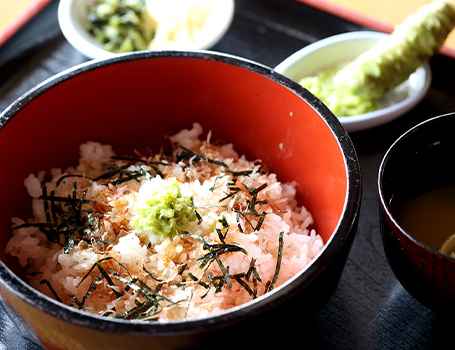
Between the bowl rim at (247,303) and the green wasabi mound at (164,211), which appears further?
the green wasabi mound at (164,211)

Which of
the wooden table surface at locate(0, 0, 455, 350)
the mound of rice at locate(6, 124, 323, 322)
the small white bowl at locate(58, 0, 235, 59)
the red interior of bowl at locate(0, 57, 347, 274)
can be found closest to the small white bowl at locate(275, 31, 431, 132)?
the wooden table surface at locate(0, 0, 455, 350)

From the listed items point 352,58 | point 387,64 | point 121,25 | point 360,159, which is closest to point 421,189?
point 360,159

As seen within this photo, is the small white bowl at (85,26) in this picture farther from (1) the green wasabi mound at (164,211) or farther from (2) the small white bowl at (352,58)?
(1) the green wasabi mound at (164,211)

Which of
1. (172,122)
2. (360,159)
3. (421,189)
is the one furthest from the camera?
(360,159)

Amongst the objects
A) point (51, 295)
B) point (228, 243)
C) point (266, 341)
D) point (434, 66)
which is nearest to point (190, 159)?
point (228, 243)

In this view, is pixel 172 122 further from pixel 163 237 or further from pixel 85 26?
pixel 85 26

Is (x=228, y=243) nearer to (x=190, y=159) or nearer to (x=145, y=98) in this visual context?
(x=190, y=159)

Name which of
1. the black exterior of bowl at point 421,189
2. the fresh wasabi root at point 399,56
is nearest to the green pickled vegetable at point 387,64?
the fresh wasabi root at point 399,56
